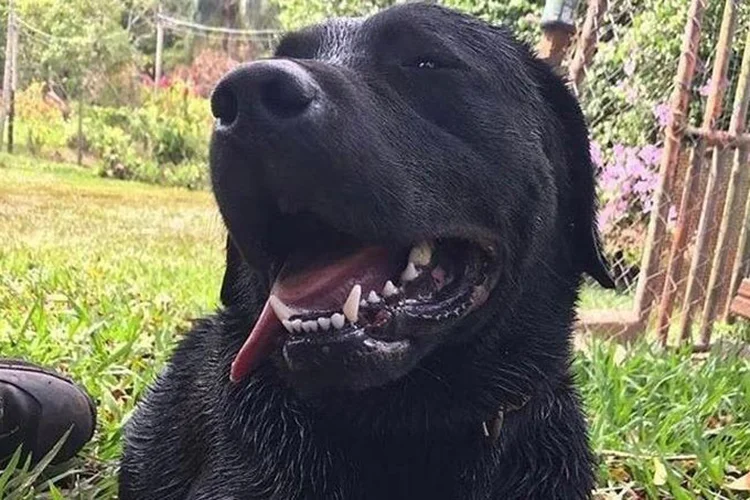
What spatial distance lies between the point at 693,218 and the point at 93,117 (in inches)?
120

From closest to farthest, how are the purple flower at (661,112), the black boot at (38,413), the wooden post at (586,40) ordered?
the black boot at (38,413) < the wooden post at (586,40) < the purple flower at (661,112)

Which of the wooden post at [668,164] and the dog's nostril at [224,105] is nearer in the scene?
the dog's nostril at [224,105]

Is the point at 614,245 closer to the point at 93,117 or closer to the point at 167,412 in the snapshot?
the point at 93,117

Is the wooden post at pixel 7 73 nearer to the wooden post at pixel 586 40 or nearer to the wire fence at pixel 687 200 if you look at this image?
the wooden post at pixel 586 40

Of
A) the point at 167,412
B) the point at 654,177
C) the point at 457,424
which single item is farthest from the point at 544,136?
A: the point at 654,177

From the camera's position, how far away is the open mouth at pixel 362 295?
1498 millimetres

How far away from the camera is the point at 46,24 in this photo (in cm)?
430

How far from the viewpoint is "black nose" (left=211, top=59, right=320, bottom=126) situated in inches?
53.3

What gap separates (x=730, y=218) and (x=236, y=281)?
3520mm

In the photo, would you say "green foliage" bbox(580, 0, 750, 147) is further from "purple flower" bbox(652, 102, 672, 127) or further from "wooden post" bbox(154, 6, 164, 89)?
"wooden post" bbox(154, 6, 164, 89)

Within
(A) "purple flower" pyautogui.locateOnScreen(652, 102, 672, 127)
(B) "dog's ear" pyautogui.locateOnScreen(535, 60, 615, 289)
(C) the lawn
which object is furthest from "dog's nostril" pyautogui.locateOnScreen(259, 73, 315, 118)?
(A) "purple flower" pyautogui.locateOnScreen(652, 102, 672, 127)

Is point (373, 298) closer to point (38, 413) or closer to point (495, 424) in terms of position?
point (495, 424)

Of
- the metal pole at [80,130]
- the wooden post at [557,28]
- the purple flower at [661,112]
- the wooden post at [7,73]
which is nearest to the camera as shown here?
the wooden post at [557,28]

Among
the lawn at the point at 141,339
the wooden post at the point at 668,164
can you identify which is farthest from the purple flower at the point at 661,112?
the lawn at the point at 141,339
